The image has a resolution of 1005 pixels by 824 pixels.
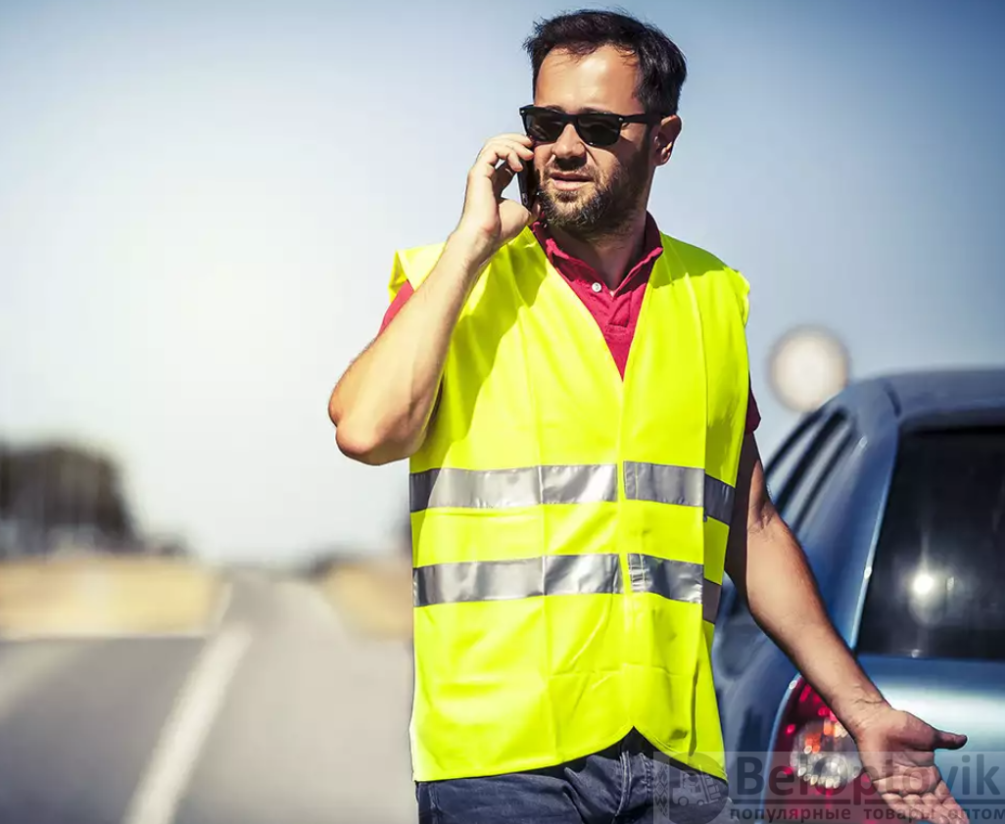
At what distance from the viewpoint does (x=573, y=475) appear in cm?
346

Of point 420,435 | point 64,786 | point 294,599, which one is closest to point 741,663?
point 420,435

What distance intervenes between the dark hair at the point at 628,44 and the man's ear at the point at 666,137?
1.0 inches

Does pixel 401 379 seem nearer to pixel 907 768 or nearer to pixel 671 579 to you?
pixel 671 579

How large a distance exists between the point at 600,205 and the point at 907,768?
1.21 m

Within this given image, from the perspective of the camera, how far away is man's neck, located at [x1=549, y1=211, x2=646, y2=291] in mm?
3715

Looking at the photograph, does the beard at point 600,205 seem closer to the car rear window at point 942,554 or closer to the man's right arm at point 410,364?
the man's right arm at point 410,364

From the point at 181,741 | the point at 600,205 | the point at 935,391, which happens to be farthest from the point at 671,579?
the point at 181,741

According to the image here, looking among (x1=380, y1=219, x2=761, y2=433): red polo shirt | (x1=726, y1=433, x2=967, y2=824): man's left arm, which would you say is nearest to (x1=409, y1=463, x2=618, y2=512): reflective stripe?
(x1=380, y1=219, x2=761, y2=433): red polo shirt

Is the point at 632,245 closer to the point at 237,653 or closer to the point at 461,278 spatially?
the point at 461,278

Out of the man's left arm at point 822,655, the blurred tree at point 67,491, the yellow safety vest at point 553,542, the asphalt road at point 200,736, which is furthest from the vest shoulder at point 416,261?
the blurred tree at point 67,491

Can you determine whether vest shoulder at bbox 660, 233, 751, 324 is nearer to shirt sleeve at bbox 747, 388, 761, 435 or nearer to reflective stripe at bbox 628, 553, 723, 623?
shirt sleeve at bbox 747, 388, 761, 435

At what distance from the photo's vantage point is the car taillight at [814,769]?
A: 3816 mm

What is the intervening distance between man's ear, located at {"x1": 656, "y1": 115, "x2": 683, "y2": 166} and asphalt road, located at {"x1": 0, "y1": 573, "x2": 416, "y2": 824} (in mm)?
5291

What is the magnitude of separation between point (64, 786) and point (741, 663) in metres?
6.15
